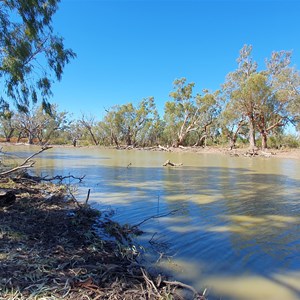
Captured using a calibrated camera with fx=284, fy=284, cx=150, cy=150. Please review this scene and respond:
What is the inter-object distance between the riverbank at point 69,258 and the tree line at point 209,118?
586 cm

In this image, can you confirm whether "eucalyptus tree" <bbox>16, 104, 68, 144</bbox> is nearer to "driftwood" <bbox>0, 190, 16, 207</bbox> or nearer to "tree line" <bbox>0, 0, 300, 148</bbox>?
"tree line" <bbox>0, 0, 300, 148</bbox>

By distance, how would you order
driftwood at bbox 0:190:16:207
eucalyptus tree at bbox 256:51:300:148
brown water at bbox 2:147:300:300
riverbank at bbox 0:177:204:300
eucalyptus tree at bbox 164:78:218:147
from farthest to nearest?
eucalyptus tree at bbox 164:78:218:147, eucalyptus tree at bbox 256:51:300:148, driftwood at bbox 0:190:16:207, brown water at bbox 2:147:300:300, riverbank at bbox 0:177:204:300

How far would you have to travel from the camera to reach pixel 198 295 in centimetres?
258

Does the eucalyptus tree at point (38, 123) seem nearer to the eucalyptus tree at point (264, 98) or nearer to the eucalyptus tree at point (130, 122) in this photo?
the eucalyptus tree at point (130, 122)

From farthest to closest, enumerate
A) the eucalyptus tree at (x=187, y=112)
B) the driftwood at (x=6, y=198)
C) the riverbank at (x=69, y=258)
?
1. the eucalyptus tree at (x=187, y=112)
2. the driftwood at (x=6, y=198)
3. the riverbank at (x=69, y=258)

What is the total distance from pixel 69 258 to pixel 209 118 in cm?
4036

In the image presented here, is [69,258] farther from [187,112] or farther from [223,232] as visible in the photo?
[187,112]

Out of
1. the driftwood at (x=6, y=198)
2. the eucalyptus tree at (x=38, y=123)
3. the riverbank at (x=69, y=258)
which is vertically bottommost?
the riverbank at (x=69, y=258)

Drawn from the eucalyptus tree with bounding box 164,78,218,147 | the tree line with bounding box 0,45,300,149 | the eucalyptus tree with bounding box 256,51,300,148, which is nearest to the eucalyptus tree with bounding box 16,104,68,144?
the tree line with bounding box 0,45,300,149

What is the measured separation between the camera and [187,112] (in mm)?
43062

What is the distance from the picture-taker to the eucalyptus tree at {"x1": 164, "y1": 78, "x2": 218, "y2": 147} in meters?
41.1

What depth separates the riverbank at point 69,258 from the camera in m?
2.47

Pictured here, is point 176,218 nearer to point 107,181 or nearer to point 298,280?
point 298,280

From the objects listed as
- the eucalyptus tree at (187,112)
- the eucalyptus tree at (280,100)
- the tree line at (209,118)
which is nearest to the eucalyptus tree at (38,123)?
the tree line at (209,118)
